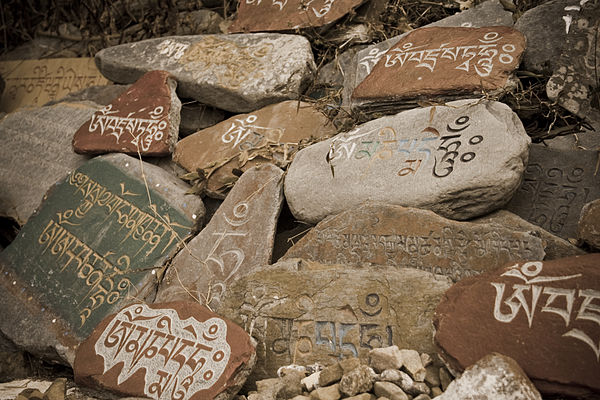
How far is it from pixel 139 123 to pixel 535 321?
8.44 ft

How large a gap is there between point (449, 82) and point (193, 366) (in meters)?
1.67

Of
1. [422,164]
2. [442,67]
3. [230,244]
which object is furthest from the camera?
[442,67]

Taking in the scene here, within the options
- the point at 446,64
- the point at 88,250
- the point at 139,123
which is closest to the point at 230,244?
the point at 88,250

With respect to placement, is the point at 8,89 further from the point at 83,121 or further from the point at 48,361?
the point at 48,361

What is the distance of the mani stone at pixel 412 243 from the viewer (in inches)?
81.0

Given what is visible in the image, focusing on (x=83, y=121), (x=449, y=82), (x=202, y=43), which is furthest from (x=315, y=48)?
(x=83, y=121)

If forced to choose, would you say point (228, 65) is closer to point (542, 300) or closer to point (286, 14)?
point (286, 14)

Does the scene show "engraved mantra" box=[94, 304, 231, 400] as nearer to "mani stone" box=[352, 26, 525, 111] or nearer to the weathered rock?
the weathered rock

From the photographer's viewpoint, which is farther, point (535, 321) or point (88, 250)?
point (88, 250)

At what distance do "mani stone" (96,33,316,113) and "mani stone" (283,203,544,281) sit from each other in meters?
1.28

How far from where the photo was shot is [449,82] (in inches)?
107

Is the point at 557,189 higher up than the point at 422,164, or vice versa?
the point at 422,164

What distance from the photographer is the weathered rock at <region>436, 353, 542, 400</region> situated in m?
1.51

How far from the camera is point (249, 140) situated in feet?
10.6
